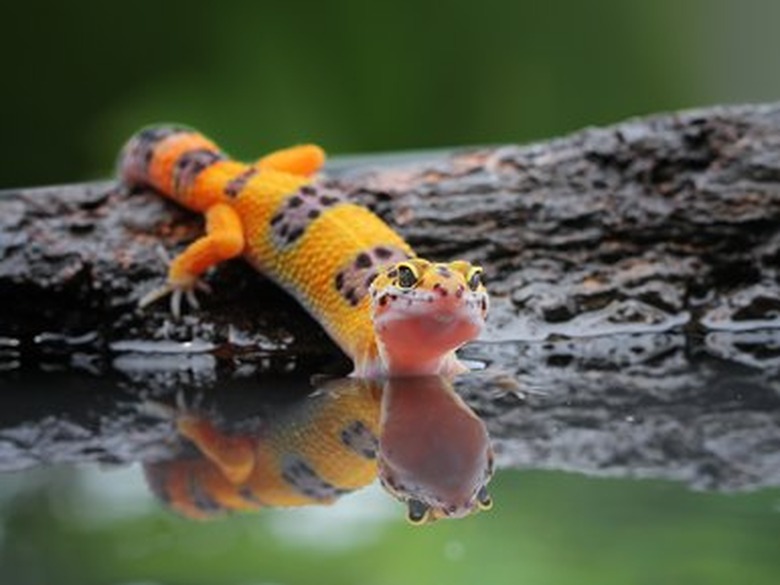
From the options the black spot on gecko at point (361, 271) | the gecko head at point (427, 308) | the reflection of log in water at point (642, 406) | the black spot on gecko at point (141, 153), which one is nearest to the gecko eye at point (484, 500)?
the reflection of log in water at point (642, 406)

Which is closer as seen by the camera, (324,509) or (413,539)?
(413,539)

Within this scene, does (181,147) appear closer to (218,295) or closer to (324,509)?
(218,295)

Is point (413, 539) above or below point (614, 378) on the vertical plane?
above

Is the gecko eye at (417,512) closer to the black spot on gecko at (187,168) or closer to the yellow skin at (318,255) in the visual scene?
the yellow skin at (318,255)

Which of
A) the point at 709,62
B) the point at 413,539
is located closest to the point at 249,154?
the point at 709,62

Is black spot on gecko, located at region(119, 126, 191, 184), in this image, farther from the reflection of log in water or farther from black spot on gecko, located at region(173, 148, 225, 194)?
the reflection of log in water

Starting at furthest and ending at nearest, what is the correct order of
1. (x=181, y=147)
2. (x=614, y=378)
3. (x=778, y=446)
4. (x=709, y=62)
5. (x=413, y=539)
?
(x=709, y=62), (x=181, y=147), (x=614, y=378), (x=778, y=446), (x=413, y=539)

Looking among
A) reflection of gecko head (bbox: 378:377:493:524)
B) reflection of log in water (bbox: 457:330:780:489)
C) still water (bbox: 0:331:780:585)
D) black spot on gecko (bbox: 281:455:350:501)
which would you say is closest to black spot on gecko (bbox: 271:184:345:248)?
still water (bbox: 0:331:780:585)
